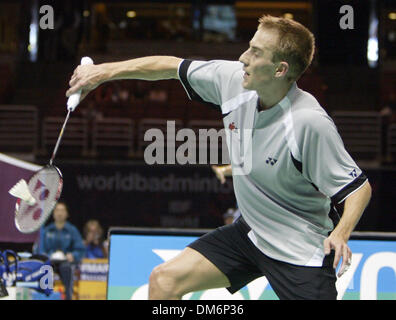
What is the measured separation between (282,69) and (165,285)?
952mm

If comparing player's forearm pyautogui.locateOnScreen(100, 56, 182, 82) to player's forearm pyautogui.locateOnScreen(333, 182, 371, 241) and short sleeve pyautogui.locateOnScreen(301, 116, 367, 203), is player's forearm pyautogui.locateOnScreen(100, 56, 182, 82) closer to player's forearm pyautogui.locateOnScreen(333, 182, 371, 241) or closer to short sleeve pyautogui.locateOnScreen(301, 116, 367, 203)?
short sleeve pyautogui.locateOnScreen(301, 116, 367, 203)

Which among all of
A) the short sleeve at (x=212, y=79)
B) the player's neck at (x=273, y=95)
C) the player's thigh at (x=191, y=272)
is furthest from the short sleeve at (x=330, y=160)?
the player's thigh at (x=191, y=272)

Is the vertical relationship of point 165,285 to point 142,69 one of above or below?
below

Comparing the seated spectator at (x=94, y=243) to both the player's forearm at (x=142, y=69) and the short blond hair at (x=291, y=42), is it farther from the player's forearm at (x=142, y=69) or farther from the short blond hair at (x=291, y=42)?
the short blond hair at (x=291, y=42)

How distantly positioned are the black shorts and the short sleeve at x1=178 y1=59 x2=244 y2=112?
20.6 inches

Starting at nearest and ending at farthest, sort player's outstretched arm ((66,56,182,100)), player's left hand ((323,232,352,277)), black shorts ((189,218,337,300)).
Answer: player's left hand ((323,232,352,277)), black shorts ((189,218,337,300)), player's outstretched arm ((66,56,182,100))

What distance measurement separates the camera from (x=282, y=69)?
332 cm

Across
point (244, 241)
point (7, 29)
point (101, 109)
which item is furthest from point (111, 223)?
point (244, 241)

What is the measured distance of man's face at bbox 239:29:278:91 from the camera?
3299 millimetres

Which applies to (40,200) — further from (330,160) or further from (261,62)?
(330,160)

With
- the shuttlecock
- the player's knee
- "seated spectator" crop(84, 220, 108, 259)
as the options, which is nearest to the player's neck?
the player's knee

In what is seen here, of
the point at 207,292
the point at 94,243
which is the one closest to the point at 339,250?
the point at 207,292

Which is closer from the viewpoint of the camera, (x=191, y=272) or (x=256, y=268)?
(x=191, y=272)

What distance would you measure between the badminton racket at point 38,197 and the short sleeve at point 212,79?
22.7 inches
